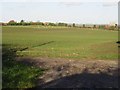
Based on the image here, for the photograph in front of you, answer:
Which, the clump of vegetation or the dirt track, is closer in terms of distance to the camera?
the clump of vegetation

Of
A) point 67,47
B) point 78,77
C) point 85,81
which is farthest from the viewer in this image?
point 67,47

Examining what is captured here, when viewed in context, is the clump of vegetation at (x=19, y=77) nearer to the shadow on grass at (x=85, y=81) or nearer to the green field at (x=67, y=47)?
the shadow on grass at (x=85, y=81)

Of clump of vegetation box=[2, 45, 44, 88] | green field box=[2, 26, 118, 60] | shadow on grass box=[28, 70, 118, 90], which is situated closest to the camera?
clump of vegetation box=[2, 45, 44, 88]

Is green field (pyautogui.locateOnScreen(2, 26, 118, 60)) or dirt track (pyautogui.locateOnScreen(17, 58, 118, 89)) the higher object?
green field (pyautogui.locateOnScreen(2, 26, 118, 60))

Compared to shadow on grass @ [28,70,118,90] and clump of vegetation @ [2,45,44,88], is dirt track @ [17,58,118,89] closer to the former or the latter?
shadow on grass @ [28,70,118,90]

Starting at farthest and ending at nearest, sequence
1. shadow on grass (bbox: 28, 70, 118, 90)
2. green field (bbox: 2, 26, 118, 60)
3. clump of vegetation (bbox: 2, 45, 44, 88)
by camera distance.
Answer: green field (bbox: 2, 26, 118, 60) → shadow on grass (bbox: 28, 70, 118, 90) → clump of vegetation (bbox: 2, 45, 44, 88)

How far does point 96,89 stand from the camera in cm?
1066

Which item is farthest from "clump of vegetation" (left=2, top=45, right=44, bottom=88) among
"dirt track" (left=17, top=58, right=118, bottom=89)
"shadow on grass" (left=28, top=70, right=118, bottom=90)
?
"shadow on grass" (left=28, top=70, right=118, bottom=90)

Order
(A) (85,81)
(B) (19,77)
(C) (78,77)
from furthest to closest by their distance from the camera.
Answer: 1. (C) (78,77)
2. (B) (19,77)
3. (A) (85,81)

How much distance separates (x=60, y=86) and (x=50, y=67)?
4.65 metres

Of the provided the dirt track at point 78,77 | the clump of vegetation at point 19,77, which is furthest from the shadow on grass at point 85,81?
the clump of vegetation at point 19,77

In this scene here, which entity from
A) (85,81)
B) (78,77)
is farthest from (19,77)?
(85,81)

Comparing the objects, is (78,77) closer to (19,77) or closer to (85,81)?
(85,81)

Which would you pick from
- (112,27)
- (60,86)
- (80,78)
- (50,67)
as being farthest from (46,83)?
(112,27)
